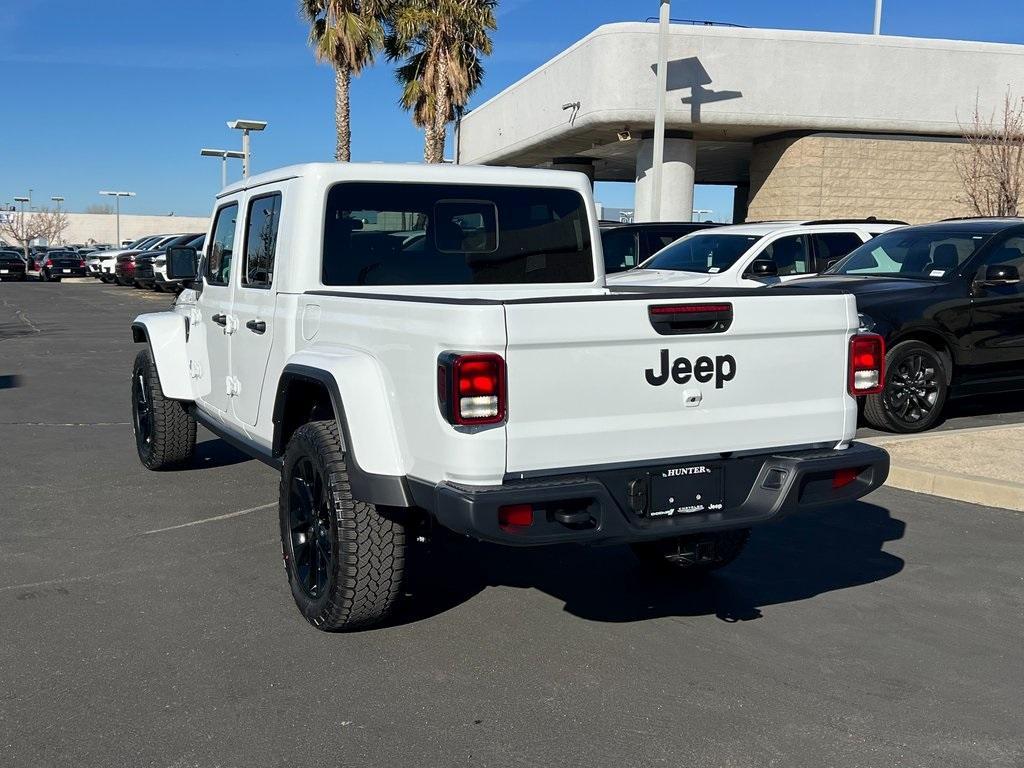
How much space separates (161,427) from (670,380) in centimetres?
429

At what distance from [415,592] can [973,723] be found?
7.97ft


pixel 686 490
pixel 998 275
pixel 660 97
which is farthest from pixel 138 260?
pixel 686 490

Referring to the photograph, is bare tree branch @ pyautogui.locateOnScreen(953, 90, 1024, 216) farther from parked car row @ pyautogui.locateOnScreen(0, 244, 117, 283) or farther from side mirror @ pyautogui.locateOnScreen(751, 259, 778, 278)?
parked car row @ pyautogui.locateOnScreen(0, 244, 117, 283)

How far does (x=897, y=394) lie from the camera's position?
28.7 ft

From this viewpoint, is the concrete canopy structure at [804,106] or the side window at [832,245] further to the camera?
the concrete canopy structure at [804,106]

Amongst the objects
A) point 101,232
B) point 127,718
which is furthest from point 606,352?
point 101,232

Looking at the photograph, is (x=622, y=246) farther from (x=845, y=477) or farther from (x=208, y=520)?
(x=845, y=477)

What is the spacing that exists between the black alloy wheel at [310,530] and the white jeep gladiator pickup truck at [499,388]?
11mm

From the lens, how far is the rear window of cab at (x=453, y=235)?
509 centimetres

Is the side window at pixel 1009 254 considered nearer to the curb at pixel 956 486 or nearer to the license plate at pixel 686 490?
the curb at pixel 956 486

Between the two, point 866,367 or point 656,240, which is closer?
point 866,367

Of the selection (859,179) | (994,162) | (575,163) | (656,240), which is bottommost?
(656,240)

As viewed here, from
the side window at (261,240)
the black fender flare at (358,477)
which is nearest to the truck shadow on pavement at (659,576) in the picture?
the black fender flare at (358,477)

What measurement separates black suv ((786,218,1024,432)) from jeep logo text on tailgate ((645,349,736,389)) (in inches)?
186
